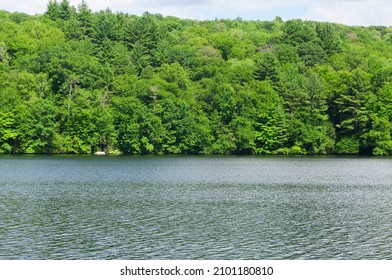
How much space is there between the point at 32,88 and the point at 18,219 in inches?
2993

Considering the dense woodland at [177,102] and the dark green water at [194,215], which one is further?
the dense woodland at [177,102]

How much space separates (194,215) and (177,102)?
235ft

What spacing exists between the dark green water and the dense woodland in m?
37.1

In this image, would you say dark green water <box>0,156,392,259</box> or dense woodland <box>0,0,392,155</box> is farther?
dense woodland <box>0,0,392,155</box>

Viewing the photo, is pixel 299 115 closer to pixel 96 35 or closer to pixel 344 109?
pixel 344 109

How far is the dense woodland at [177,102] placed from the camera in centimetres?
10481

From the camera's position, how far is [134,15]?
167 meters

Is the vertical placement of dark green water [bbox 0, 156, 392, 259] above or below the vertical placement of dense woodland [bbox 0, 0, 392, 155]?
below

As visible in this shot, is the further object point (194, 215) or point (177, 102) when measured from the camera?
point (177, 102)

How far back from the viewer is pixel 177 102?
360ft

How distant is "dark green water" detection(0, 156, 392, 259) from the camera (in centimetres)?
2939

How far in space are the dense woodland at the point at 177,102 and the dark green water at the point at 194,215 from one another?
37135 mm

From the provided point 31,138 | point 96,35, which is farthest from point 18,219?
point 96,35
